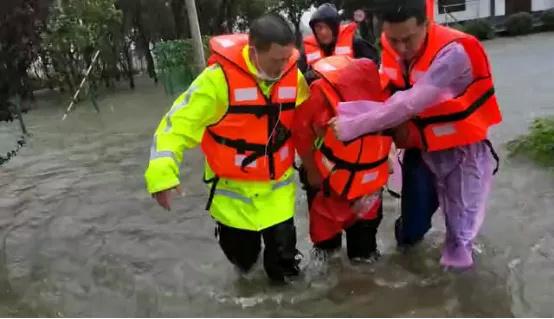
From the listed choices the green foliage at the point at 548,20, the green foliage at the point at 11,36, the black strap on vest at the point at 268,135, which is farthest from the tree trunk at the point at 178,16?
the black strap on vest at the point at 268,135

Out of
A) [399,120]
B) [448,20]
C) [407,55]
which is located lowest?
[448,20]

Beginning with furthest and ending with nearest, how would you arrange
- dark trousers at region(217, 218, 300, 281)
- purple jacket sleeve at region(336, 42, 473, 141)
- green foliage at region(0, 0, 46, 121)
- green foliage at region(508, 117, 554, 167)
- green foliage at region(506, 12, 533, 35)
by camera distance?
1. green foliage at region(506, 12, 533, 35)
2. green foliage at region(0, 0, 46, 121)
3. green foliage at region(508, 117, 554, 167)
4. dark trousers at region(217, 218, 300, 281)
5. purple jacket sleeve at region(336, 42, 473, 141)

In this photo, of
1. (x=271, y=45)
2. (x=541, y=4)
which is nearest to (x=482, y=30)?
(x=541, y=4)

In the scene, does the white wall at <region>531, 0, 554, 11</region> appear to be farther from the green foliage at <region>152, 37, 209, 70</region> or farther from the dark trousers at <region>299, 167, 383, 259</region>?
the dark trousers at <region>299, 167, 383, 259</region>

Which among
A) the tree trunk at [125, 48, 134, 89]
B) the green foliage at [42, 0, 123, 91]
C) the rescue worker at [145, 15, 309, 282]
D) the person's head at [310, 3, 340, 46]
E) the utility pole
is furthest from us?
the tree trunk at [125, 48, 134, 89]

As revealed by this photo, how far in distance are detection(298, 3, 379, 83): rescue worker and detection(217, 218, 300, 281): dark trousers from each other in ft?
6.49

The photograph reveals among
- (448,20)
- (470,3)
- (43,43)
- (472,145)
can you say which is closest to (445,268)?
(472,145)

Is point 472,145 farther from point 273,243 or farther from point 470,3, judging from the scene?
point 470,3

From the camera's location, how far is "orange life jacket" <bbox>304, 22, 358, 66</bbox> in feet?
19.3

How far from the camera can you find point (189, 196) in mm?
7109

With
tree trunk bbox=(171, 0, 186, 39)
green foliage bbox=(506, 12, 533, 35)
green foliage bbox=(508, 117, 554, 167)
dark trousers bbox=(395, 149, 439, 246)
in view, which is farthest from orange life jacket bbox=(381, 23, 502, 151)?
green foliage bbox=(506, 12, 533, 35)

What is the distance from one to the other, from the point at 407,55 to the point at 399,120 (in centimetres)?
41

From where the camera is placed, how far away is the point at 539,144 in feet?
23.7

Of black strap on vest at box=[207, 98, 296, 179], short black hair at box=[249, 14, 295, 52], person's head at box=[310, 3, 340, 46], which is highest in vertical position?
short black hair at box=[249, 14, 295, 52]
